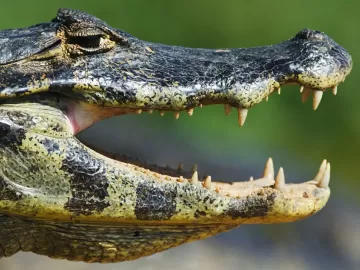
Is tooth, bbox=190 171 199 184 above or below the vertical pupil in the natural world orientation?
below

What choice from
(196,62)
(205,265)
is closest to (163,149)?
(205,265)

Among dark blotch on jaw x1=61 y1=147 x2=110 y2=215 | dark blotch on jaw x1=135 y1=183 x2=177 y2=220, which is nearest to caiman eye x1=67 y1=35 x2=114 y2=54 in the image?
dark blotch on jaw x1=61 y1=147 x2=110 y2=215

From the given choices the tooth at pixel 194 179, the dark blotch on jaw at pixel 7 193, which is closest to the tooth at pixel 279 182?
the tooth at pixel 194 179

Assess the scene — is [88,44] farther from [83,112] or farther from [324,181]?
[324,181]

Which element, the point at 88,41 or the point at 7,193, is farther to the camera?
the point at 88,41

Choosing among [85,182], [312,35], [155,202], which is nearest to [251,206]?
[155,202]

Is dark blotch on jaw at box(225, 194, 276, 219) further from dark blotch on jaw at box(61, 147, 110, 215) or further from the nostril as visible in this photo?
the nostril

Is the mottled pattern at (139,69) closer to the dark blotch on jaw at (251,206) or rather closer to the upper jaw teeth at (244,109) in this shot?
the upper jaw teeth at (244,109)

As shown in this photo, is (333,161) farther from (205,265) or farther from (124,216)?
(124,216)
